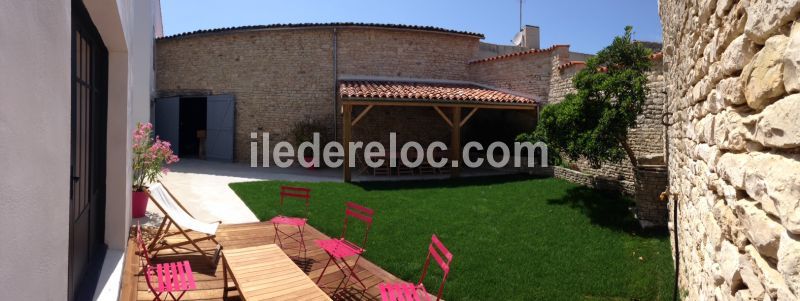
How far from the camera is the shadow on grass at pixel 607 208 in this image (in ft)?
20.7

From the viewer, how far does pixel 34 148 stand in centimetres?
109

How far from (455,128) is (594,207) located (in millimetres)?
4755

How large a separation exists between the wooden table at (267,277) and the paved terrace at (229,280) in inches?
16.3

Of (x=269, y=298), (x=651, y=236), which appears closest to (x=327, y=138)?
(x=651, y=236)

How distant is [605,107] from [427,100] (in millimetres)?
4871

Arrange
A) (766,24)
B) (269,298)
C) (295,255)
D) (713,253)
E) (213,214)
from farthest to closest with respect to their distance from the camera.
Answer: (213,214) < (295,255) < (269,298) < (713,253) < (766,24)

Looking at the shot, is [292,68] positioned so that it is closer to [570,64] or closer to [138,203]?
[570,64]

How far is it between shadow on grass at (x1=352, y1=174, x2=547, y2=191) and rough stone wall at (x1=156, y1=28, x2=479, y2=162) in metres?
3.49

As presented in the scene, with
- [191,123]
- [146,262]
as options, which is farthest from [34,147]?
[191,123]

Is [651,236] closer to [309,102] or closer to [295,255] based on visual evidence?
[295,255]

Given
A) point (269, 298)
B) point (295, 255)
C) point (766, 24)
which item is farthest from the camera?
point (295, 255)

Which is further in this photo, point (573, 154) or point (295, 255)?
point (573, 154)

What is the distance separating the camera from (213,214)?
7.09 meters

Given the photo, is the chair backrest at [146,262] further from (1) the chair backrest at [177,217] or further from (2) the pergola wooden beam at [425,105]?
(2) the pergola wooden beam at [425,105]
